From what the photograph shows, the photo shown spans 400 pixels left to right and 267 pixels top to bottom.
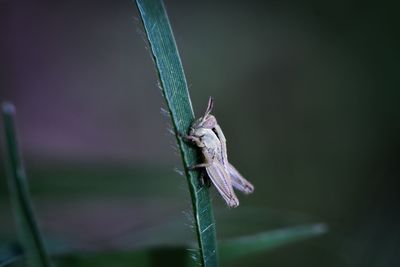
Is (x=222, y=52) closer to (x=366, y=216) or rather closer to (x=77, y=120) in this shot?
(x=77, y=120)

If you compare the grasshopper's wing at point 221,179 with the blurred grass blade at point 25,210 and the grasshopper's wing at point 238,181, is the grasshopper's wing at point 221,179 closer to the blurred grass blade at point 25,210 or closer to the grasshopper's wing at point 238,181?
the grasshopper's wing at point 238,181

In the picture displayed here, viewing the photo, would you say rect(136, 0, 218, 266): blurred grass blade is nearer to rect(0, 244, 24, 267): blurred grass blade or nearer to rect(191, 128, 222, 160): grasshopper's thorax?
rect(191, 128, 222, 160): grasshopper's thorax

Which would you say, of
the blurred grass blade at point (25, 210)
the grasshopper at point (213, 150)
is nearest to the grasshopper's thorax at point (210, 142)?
the grasshopper at point (213, 150)

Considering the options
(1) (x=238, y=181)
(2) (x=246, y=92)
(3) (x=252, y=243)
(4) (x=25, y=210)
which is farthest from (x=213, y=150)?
(2) (x=246, y=92)

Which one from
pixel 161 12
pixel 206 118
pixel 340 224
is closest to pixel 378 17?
pixel 340 224

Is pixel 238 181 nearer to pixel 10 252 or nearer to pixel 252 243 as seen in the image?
pixel 252 243
